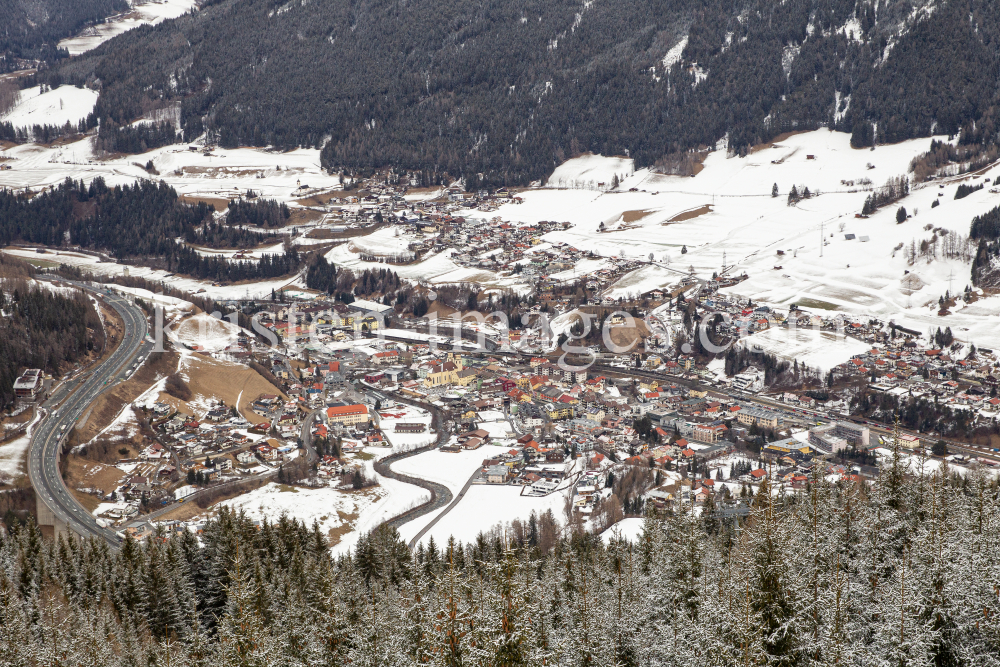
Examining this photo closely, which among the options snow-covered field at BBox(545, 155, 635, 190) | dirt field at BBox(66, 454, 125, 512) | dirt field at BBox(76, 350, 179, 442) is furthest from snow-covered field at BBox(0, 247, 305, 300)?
snow-covered field at BBox(545, 155, 635, 190)

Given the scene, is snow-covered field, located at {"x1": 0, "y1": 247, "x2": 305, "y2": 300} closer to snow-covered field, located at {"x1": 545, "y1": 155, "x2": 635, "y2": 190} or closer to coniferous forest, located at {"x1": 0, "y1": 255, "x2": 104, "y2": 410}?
coniferous forest, located at {"x1": 0, "y1": 255, "x2": 104, "y2": 410}

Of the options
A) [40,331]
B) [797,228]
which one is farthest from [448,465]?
[797,228]

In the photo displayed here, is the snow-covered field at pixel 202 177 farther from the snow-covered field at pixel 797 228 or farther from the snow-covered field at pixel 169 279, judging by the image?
the snow-covered field at pixel 797 228

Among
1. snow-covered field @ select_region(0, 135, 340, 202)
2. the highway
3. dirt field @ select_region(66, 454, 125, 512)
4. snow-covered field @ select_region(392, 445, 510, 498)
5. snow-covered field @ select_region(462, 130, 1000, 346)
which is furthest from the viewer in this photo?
snow-covered field @ select_region(0, 135, 340, 202)

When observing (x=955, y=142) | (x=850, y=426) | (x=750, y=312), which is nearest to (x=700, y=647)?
(x=850, y=426)

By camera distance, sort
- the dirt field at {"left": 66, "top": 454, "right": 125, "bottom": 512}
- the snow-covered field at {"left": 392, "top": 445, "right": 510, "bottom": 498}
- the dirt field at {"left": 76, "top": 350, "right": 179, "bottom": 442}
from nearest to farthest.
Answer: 1. the dirt field at {"left": 66, "top": 454, "right": 125, "bottom": 512}
2. the snow-covered field at {"left": 392, "top": 445, "right": 510, "bottom": 498}
3. the dirt field at {"left": 76, "top": 350, "right": 179, "bottom": 442}

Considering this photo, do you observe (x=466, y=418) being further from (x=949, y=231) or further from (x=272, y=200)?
(x=272, y=200)

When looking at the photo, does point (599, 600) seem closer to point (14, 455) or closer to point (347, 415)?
point (14, 455)
